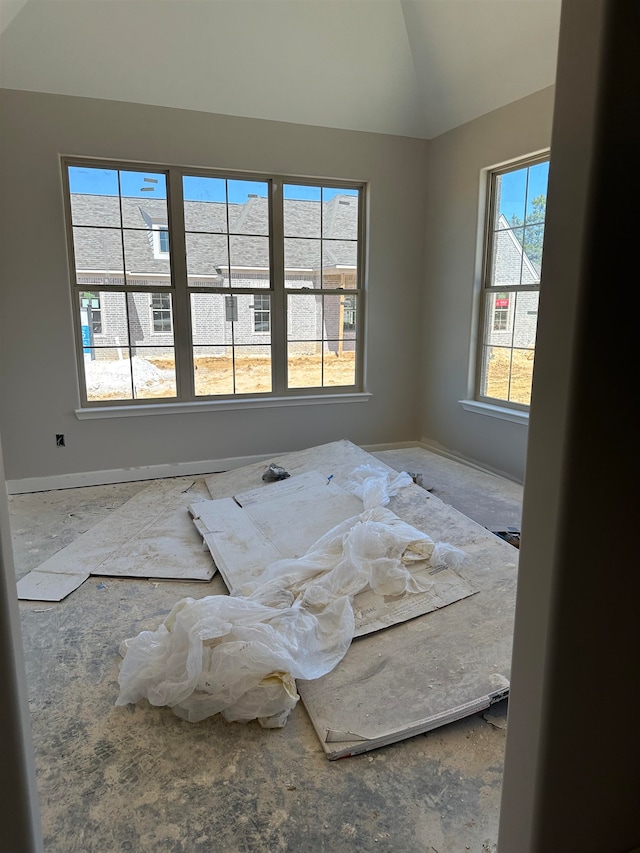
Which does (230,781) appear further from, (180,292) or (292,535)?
(180,292)

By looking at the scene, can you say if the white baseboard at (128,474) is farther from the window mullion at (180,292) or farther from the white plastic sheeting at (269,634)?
the white plastic sheeting at (269,634)

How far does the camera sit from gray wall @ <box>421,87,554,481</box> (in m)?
4.04

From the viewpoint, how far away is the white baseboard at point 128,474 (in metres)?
4.11

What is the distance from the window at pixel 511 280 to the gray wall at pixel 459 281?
0.35 ft

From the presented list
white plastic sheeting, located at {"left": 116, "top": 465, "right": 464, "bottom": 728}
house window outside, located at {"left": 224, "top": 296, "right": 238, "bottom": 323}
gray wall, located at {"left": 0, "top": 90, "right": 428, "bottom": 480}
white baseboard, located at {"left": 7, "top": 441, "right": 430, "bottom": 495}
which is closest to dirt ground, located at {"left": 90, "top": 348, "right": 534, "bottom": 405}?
gray wall, located at {"left": 0, "top": 90, "right": 428, "bottom": 480}

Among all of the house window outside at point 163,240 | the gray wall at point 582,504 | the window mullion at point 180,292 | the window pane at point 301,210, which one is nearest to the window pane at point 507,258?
the window pane at point 301,210

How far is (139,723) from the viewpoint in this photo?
5.89 feet

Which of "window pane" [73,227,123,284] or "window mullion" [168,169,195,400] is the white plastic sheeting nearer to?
"window mullion" [168,169,195,400]

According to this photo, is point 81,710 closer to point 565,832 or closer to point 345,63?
point 565,832

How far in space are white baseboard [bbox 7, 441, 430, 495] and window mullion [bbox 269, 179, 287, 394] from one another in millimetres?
736

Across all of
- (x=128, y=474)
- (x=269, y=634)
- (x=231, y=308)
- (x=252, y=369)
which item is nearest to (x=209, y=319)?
(x=231, y=308)

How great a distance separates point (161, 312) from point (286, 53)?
2.12m

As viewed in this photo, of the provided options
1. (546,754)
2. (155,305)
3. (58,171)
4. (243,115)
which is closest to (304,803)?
(546,754)

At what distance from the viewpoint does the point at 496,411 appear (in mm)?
4273
